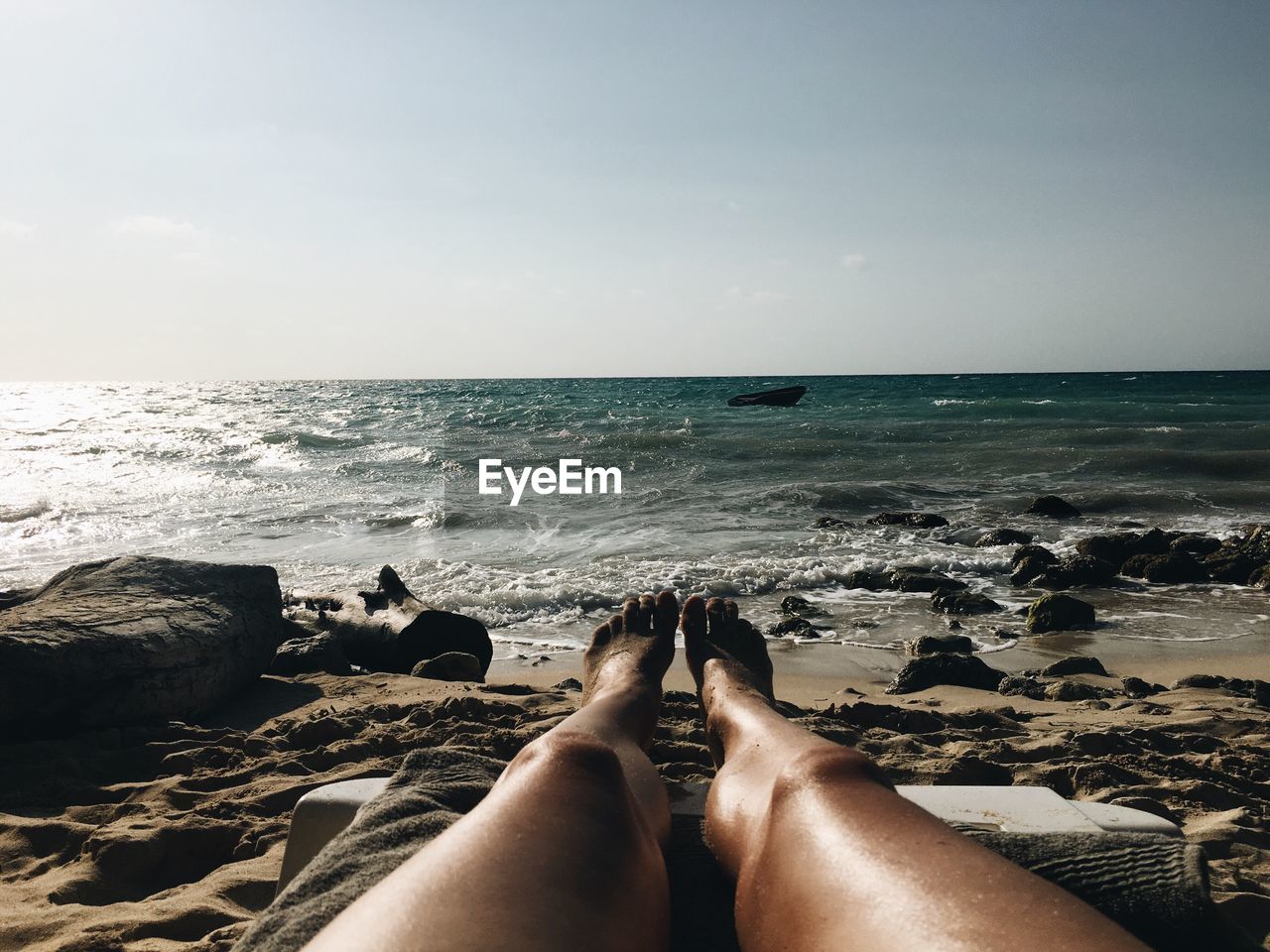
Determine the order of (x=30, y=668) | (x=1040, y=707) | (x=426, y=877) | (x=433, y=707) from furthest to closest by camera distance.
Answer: (x=1040, y=707)
(x=433, y=707)
(x=30, y=668)
(x=426, y=877)

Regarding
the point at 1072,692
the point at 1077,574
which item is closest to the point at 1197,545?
the point at 1077,574

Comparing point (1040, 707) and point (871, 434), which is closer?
point (1040, 707)

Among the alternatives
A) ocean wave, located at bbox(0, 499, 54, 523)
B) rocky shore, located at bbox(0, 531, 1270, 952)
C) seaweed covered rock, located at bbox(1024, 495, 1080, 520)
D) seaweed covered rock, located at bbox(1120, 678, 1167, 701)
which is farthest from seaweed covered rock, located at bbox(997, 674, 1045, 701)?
ocean wave, located at bbox(0, 499, 54, 523)

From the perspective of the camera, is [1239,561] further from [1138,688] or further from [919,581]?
[1138,688]

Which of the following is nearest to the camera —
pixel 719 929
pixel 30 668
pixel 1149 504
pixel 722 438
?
pixel 719 929

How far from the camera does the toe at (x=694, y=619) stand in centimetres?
362

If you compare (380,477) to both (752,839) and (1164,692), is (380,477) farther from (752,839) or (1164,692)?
(752,839)

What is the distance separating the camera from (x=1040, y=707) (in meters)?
3.94

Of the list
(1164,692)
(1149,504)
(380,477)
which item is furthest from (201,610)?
(1149,504)

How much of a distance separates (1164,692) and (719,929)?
12.6 ft

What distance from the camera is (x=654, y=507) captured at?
35.3ft

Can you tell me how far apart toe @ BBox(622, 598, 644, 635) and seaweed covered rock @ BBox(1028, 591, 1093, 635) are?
3336mm

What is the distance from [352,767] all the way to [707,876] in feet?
6.00

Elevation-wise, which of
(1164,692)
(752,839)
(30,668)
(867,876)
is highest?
(867,876)
